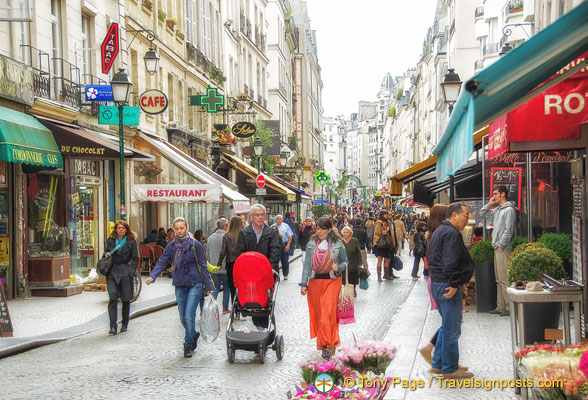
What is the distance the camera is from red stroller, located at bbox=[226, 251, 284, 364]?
9.27 metres

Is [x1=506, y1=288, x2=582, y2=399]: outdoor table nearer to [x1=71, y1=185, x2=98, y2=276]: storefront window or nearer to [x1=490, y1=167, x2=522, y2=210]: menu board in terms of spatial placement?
[x1=490, y1=167, x2=522, y2=210]: menu board

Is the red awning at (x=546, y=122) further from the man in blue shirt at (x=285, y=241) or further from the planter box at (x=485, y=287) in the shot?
the man in blue shirt at (x=285, y=241)

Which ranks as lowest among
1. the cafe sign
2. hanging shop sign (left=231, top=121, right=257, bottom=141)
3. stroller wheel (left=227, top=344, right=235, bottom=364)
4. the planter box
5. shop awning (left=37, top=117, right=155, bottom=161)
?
stroller wheel (left=227, top=344, right=235, bottom=364)

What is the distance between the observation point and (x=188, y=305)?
10.0m

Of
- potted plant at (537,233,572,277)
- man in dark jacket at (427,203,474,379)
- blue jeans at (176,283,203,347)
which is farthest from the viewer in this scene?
potted plant at (537,233,572,277)

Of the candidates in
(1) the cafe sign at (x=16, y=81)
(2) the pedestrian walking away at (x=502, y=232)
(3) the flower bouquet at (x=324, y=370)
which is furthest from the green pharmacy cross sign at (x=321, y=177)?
(3) the flower bouquet at (x=324, y=370)

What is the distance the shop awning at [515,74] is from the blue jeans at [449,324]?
7.99 ft

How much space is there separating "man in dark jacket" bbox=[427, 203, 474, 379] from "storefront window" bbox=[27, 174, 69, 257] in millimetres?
11281

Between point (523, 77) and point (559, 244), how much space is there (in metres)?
6.87

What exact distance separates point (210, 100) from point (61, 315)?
16921 millimetres

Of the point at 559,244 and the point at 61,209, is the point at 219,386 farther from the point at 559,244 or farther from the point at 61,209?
the point at 61,209

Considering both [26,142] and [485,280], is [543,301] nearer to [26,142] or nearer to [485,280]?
[485,280]

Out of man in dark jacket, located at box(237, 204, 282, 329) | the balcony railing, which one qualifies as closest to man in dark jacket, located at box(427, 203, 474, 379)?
man in dark jacket, located at box(237, 204, 282, 329)

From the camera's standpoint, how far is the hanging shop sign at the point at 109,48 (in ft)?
69.2
